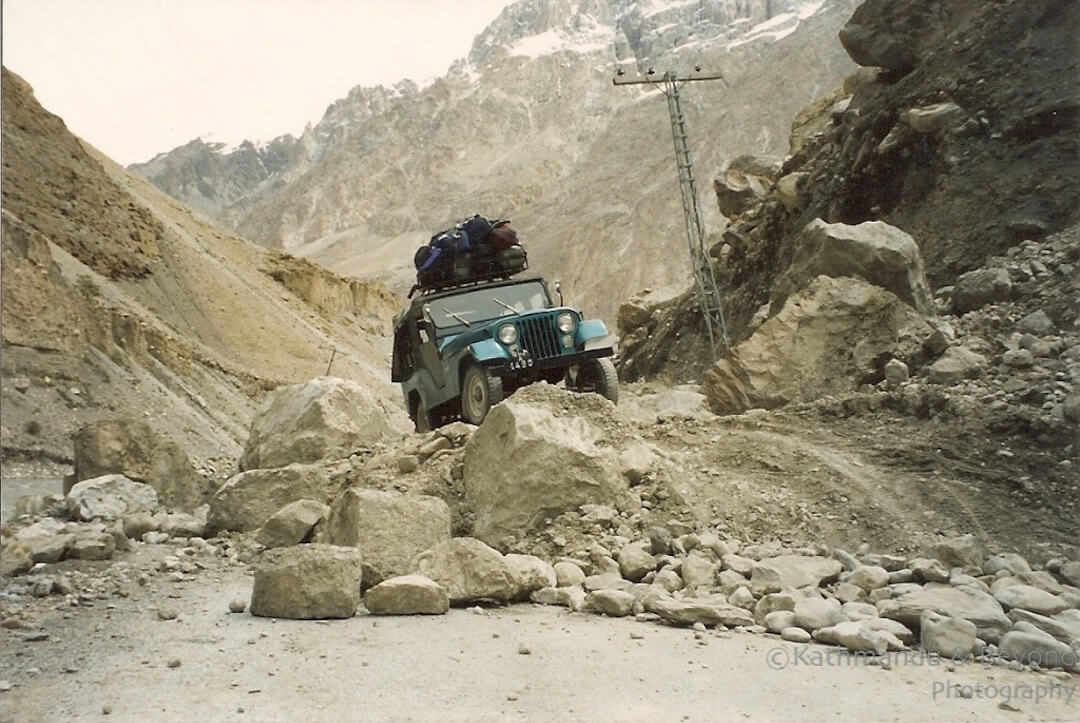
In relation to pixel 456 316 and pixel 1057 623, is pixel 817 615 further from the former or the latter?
pixel 456 316

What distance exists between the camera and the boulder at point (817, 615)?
4125mm

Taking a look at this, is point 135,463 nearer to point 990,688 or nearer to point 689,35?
point 990,688

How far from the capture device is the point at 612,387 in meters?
8.55

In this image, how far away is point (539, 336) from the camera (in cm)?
830

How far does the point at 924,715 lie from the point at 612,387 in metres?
5.45

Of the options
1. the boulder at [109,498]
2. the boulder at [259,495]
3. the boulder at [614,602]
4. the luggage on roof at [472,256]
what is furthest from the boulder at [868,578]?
the luggage on roof at [472,256]

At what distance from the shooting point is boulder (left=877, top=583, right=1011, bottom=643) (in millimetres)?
4004

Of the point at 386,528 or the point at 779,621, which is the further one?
the point at 386,528

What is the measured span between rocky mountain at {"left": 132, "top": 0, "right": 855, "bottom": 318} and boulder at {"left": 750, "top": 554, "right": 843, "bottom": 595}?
5738 millimetres

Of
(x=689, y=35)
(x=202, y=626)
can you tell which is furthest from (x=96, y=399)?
(x=689, y=35)

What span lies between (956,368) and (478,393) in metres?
3.91

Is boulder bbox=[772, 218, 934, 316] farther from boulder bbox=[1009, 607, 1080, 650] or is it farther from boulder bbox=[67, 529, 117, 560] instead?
boulder bbox=[67, 529, 117, 560]

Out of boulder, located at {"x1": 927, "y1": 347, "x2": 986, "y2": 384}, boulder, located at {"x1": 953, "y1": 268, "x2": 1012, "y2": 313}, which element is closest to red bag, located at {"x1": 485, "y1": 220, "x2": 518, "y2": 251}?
boulder, located at {"x1": 927, "y1": 347, "x2": 986, "y2": 384}

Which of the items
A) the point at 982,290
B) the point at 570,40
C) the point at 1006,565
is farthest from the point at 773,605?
the point at 570,40
